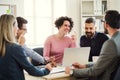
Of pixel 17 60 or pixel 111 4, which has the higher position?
pixel 111 4

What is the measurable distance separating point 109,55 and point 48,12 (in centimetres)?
302

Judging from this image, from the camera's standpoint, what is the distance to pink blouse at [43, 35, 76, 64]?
3.18 m

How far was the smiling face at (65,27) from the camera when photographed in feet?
10.6

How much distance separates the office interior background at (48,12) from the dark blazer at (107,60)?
265cm

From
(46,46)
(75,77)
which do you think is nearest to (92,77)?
(75,77)

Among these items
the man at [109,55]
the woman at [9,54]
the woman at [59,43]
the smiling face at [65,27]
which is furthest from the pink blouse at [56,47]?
the woman at [9,54]

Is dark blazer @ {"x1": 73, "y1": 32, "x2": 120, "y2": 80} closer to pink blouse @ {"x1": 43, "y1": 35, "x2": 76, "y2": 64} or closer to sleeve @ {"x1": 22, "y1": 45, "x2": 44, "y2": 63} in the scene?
sleeve @ {"x1": 22, "y1": 45, "x2": 44, "y2": 63}

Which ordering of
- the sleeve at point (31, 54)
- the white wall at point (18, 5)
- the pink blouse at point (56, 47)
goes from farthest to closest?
the white wall at point (18, 5)
the pink blouse at point (56, 47)
the sleeve at point (31, 54)

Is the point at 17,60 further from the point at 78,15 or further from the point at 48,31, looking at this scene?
the point at 78,15

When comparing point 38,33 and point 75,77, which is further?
point 38,33

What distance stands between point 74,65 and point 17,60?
80 cm

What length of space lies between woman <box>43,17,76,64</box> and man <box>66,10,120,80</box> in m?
0.91

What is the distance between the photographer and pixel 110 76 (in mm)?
2201

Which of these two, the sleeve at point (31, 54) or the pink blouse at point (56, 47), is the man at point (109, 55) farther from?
the pink blouse at point (56, 47)
